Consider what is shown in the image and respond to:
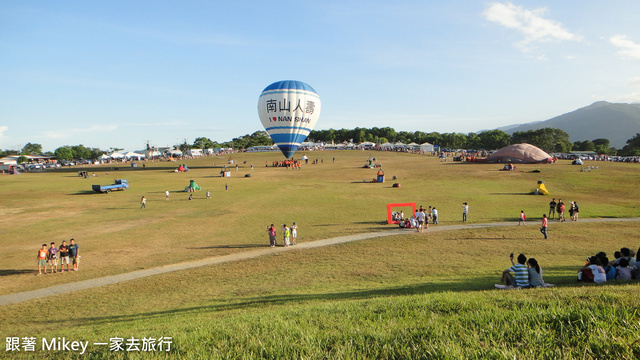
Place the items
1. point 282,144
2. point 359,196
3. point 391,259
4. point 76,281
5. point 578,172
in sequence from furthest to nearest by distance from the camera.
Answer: point 282,144
point 578,172
point 359,196
point 391,259
point 76,281

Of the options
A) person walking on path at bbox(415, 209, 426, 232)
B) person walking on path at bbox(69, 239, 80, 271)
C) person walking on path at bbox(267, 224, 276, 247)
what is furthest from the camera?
person walking on path at bbox(415, 209, 426, 232)

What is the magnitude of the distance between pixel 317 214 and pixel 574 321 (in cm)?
2806

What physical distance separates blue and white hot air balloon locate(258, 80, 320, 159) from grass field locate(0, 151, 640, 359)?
25.7 metres

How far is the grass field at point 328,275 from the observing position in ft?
16.9

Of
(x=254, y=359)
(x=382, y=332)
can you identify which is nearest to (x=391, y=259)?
(x=382, y=332)

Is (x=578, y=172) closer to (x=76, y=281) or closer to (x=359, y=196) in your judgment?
(x=359, y=196)

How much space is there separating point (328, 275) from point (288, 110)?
2371 inches

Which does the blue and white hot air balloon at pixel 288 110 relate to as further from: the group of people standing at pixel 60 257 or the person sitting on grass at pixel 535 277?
the person sitting on grass at pixel 535 277

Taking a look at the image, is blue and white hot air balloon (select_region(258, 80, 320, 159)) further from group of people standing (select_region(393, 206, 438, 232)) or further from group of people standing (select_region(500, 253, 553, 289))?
group of people standing (select_region(500, 253, 553, 289))

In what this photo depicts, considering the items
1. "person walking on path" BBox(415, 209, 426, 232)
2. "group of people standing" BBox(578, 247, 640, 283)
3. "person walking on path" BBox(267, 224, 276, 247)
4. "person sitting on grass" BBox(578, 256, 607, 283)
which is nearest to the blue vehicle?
"person walking on path" BBox(267, 224, 276, 247)

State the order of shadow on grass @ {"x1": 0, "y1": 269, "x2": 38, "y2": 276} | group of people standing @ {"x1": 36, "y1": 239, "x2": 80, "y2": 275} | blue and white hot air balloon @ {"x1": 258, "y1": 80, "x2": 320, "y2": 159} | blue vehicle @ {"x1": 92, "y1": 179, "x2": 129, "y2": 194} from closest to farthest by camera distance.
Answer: shadow on grass @ {"x1": 0, "y1": 269, "x2": 38, "y2": 276}
group of people standing @ {"x1": 36, "y1": 239, "x2": 80, "y2": 275}
blue vehicle @ {"x1": 92, "y1": 179, "x2": 129, "y2": 194}
blue and white hot air balloon @ {"x1": 258, "y1": 80, "x2": 320, "y2": 159}

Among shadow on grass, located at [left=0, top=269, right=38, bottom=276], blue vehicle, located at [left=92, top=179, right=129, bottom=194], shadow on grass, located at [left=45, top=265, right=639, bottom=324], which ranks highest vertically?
blue vehicle, located at [left=92, top=179, right=129, bottom=194]

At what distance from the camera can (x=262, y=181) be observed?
59.2 meters

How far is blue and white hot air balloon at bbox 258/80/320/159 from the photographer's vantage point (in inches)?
2876
